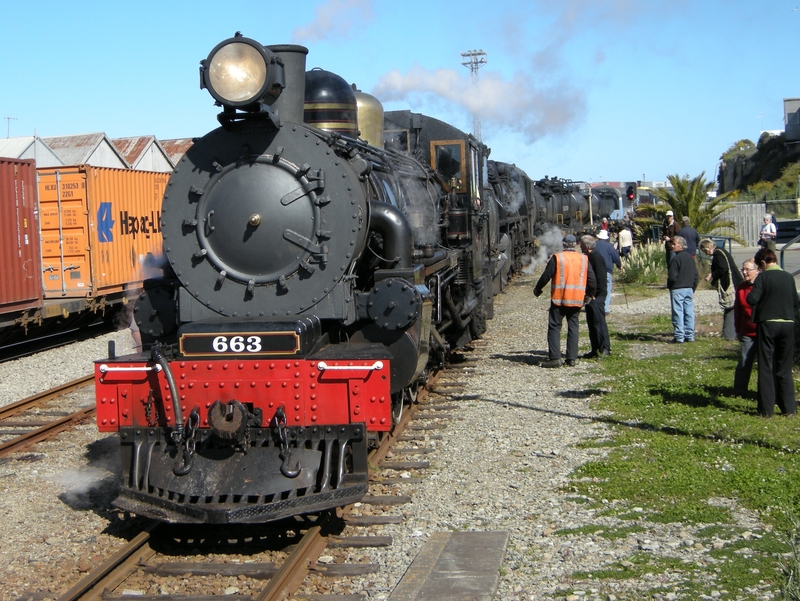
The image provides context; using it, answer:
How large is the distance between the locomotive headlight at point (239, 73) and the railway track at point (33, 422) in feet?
12.9

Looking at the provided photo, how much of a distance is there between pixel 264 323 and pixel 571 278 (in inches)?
235

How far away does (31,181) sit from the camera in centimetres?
1438

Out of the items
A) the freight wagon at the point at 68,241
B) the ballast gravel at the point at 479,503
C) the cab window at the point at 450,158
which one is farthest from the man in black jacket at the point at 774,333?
the freight wagon at the point at 68,241

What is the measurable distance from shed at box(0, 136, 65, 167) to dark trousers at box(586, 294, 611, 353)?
817 inches

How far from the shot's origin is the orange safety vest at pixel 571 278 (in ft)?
34.1

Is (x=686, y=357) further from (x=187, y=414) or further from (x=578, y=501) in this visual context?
(x=187, y=414)

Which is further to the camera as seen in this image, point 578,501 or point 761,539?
point 578,501

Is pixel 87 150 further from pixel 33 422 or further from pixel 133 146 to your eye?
pixel 33 422

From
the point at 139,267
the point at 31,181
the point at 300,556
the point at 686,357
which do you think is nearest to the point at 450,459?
the point at 300,556

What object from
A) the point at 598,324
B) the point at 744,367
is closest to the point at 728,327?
the point at 598,324

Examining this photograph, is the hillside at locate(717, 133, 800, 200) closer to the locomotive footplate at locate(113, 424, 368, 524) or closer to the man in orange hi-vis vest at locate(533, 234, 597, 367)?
the man in orange hi-vis vest at locate(533, 234, 597, 367)

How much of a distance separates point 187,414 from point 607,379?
581 cm

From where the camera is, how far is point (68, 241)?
15.9 m

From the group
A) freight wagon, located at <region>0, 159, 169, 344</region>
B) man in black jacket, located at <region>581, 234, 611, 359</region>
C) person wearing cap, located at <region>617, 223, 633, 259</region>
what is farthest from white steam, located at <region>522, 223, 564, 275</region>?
man in black jacket, located at <region>581, 234, 611, 359</region>
